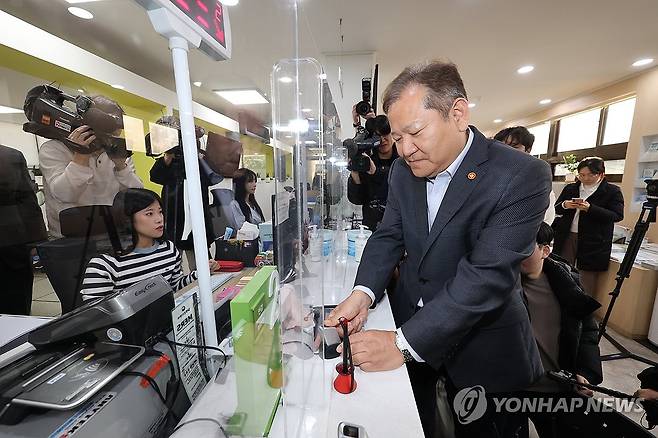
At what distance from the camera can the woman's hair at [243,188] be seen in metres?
1.76

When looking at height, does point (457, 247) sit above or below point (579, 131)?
below

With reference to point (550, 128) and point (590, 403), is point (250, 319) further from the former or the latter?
point (550, 128)

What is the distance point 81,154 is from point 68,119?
0.64ft

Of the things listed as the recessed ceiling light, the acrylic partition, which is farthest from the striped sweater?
the recessed ceiling light

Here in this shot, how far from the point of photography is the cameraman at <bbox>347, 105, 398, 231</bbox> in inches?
67.1

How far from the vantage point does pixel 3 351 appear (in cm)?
61

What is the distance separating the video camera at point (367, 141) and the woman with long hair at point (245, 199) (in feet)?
2.13

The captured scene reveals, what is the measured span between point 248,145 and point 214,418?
1.38 metres

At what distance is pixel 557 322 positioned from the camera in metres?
1.29

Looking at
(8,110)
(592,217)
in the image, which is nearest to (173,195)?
(8,110)

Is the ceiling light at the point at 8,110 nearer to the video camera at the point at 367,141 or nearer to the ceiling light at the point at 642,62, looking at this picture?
the video camera at the point at 367,141

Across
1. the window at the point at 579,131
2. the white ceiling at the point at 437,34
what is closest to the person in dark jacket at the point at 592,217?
the white ceiling at the point at 437,34

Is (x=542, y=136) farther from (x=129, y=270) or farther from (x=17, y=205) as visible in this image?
(x=17, y=205)

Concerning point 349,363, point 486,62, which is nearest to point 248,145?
point 349,363
